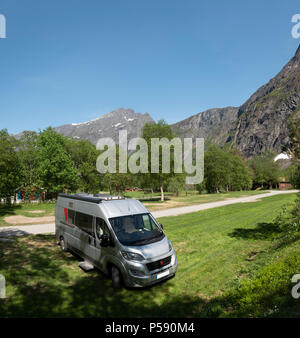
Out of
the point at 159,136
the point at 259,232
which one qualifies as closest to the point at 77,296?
the point at 259,232

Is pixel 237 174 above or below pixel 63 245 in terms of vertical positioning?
above

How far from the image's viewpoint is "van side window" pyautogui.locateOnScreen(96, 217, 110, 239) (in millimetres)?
7167

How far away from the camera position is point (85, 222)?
8.27 m

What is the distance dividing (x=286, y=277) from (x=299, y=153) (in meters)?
6.34

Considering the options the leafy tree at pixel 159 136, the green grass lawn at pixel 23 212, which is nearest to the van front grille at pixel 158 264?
the green grass lawn at pixel 23 212

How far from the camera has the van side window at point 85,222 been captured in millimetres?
7895

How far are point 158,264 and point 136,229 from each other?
4.86 ft

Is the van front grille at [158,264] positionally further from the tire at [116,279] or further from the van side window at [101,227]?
the van side window at [101,227]

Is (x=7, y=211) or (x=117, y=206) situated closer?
(x=117, y=206)

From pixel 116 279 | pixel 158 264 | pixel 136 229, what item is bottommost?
pixel 116 279

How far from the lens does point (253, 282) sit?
611 cm

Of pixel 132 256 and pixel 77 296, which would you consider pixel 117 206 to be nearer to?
pixel 132 256

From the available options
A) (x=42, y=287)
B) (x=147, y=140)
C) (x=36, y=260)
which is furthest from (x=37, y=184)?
(x=42, y=287)

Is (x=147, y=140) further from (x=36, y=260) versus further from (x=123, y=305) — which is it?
(x=123, y=305)
